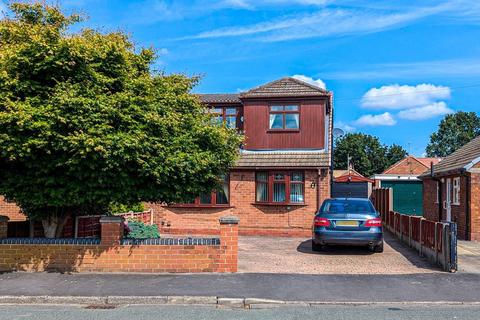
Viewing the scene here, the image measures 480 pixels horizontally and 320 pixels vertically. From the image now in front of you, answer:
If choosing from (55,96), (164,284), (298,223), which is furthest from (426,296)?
(298,223)

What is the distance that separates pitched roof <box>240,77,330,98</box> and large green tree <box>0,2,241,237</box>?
853 centimetres

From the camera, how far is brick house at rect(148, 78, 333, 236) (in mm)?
18219

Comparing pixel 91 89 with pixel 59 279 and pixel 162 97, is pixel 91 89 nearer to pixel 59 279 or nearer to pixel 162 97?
pixel 162 97

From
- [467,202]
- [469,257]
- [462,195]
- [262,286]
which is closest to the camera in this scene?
[262,286]

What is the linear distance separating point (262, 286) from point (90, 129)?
4129 millimetres

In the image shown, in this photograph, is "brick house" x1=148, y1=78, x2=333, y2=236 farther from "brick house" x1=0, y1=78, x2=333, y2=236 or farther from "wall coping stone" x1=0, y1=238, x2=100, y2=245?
"wall coping stone" x1=0, y1=238, x2=100, y2=245

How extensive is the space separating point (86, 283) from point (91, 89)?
11.7ft

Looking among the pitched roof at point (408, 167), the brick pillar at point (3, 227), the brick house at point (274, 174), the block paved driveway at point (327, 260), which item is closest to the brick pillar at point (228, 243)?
the block paved driveway at point (327, 260)

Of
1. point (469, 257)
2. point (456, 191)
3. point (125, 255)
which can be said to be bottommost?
point (469, 257)

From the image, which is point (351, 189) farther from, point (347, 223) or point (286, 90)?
point (347, 223)

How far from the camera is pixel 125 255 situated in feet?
33.6

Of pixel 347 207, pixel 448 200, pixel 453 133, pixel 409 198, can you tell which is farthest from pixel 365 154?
pixel 347 207

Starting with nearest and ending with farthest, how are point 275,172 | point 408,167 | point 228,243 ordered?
point 228,243 → point 275,172 → point 408,167

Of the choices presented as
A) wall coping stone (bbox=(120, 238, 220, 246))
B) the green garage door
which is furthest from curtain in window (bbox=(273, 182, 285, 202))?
the green garage door
